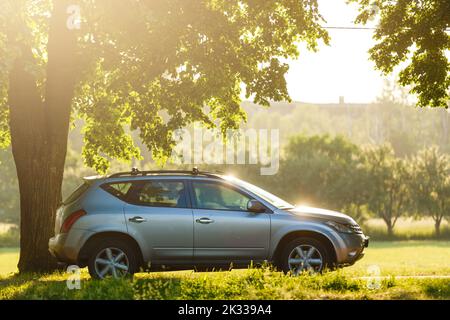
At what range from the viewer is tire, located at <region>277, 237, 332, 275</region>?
11969 millimetres

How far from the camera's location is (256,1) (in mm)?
15578

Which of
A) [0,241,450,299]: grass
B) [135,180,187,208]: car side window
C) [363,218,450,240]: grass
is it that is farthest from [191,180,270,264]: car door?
[363,218,450,240]: grass

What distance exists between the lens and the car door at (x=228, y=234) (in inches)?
468

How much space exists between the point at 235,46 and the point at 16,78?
4593mm

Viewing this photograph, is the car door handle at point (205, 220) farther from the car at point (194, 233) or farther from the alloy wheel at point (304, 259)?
the alloy wheel at point (304, 259)

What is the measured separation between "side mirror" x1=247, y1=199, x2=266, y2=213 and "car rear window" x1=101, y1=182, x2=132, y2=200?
197 cm

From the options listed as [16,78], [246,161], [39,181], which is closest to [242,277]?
[39,181]

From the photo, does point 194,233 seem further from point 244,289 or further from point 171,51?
point 171,51

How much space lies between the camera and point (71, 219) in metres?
12.0

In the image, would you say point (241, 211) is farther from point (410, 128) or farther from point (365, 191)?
point (410, 128)

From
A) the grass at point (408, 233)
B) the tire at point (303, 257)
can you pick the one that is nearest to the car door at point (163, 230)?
the tire at point (303, 257)

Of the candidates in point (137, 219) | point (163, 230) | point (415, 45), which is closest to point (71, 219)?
point (137, 219)

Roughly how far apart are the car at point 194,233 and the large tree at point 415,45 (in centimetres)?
578

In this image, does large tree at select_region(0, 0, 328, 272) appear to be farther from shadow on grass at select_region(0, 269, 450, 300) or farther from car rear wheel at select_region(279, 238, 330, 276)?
car rear wheel at select_region(279, 238, 330, 276)
